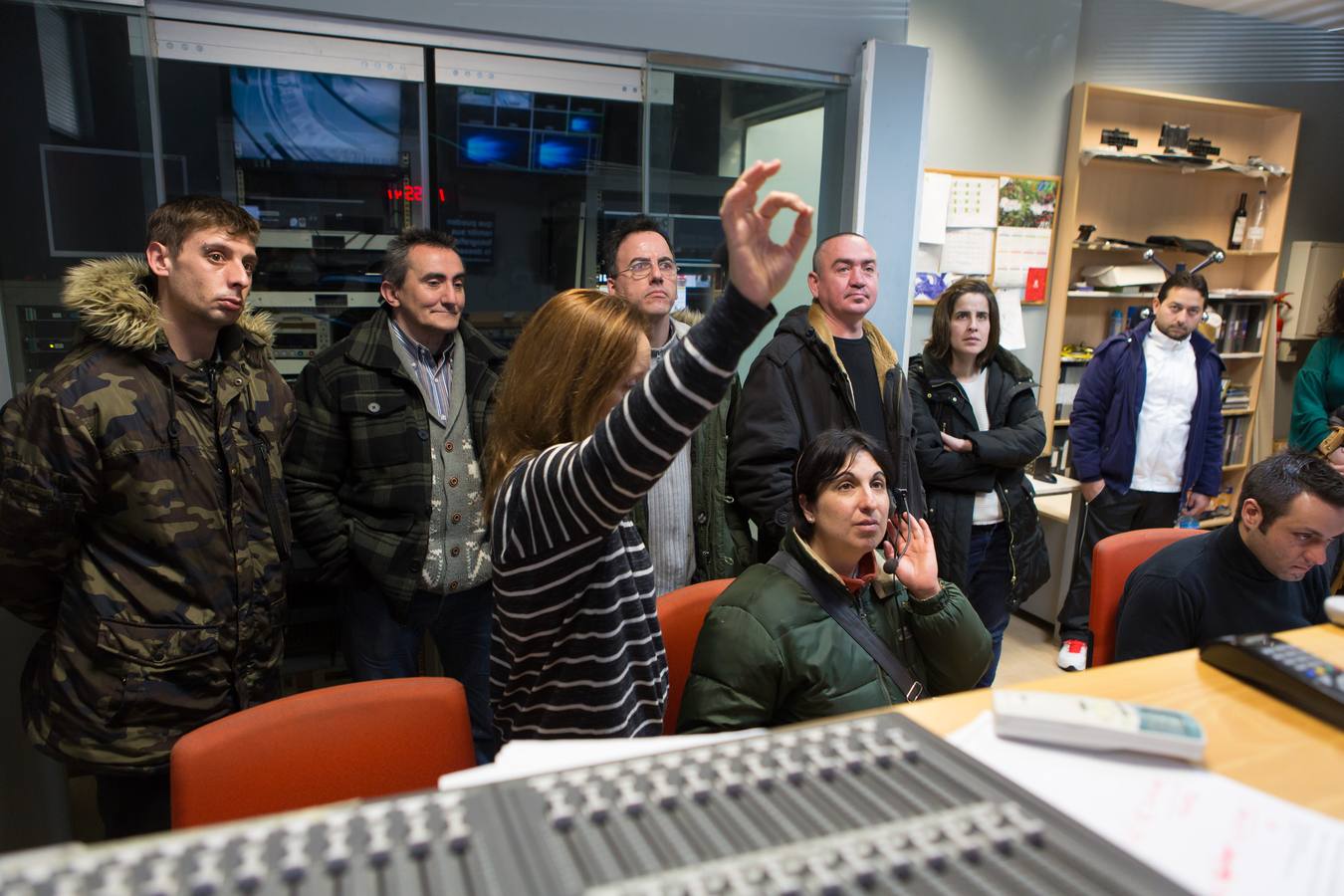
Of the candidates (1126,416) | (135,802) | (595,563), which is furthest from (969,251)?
(135,802)

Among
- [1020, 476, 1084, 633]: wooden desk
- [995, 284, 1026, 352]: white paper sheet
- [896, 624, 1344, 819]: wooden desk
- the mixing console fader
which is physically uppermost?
[995, 284, 1026, 352]: white paper sheet

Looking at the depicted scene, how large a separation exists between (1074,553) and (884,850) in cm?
367

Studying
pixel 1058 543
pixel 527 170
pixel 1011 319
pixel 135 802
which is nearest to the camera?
pixel 135 802

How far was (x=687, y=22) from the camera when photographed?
3.21m

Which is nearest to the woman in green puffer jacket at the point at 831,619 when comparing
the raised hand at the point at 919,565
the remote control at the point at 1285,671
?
the raised hand at the point at 919,565

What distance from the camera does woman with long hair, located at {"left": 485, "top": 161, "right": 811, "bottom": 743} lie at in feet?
3.67

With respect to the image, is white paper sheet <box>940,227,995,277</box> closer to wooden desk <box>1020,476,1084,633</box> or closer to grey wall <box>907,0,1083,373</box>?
grey wall <box>907,0,1083,373</box>

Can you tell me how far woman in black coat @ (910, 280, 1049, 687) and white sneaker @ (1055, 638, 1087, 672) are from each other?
81cm

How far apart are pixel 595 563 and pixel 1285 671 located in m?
0.84

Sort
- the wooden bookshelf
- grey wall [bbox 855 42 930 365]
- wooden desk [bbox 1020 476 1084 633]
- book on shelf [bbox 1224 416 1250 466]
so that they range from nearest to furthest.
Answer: grey wall [bbox 855 42 930 365] < wooden desk [bbox 1020 476 1084 633] < the wooden bookshelf < book on shelf [bbox 1224 416 1250 466]

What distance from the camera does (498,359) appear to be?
2.39 meters

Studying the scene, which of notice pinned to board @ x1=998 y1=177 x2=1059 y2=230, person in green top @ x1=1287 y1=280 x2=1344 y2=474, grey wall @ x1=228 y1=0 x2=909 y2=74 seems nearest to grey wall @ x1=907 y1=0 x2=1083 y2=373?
notice pinned to board @ x1=998 y1=177 x2=1059 y2=230

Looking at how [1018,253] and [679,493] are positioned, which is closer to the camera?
[679,493]

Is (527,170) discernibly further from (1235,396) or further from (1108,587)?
(1235,396)
